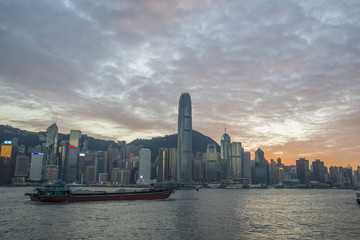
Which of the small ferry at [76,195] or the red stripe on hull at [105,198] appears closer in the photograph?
the small ferry at [76,195]

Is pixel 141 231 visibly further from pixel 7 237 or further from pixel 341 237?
pixel 341 237

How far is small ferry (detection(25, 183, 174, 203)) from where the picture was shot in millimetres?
113125

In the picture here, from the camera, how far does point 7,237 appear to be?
177ft

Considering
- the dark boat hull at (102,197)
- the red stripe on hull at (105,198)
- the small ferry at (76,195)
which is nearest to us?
the small ferry at (76,195)

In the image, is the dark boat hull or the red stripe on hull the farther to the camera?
the red stripe on hull

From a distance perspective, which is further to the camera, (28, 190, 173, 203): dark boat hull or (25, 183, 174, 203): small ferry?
(28, 190, 173, 203): dark boat hull

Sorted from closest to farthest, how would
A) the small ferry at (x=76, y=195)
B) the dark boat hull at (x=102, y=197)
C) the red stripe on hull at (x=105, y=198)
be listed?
the small ferry at (x=76, y=195) → the dark boat hull at (x=102, y=197) → the red stripe on hull at (x=105, y=198)

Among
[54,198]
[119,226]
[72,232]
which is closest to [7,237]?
[72,232]

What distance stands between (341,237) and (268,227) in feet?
49.2

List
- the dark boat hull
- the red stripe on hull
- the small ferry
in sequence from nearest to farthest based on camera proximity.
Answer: the small ferry
the dark boat hull
the red stripe on hull

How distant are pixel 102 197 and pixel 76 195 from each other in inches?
465

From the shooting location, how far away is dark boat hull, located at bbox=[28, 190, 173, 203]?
113588mm

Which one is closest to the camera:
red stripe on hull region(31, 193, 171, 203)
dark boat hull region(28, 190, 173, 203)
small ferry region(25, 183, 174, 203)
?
small ferry region(25, 183, 174, 203)

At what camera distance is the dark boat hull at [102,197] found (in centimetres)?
11359
